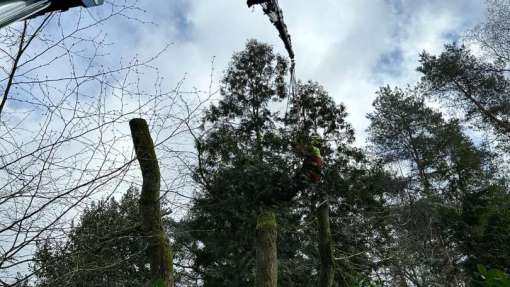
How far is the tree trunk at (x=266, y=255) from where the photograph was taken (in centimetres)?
396

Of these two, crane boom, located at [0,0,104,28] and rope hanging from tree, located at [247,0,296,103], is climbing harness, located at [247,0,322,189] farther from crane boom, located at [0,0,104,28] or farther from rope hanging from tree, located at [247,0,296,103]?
crane boom, located at [0,0,104,28]

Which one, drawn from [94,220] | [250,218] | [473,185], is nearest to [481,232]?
[473,185]

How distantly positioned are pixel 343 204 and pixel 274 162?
3.21 m

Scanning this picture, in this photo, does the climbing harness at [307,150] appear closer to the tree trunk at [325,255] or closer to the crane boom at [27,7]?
the tree trunk at [325,255]

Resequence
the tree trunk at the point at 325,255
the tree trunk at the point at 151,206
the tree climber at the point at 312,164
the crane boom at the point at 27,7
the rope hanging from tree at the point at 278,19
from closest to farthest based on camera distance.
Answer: the crane boom at the point at 27,7 → the tree trunk at the point at 151,206 → the tree trunk at the point at 325,255 → the rope hanging from tree at the point at 278,19 → the tree climber at the point at 312,164

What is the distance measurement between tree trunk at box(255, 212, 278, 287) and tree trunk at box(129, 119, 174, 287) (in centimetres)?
95

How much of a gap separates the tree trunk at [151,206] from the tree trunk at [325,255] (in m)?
2.03

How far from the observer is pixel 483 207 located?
15.9m

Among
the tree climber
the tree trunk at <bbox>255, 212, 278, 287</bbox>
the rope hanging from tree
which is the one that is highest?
→ the rope hanging from tree

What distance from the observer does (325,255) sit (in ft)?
15.8

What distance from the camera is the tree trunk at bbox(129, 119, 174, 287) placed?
3482 millimetres

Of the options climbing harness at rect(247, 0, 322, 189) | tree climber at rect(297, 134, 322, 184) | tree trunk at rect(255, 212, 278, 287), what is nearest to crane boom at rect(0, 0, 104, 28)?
tree trunk at rect(255, 212, 278, 287)

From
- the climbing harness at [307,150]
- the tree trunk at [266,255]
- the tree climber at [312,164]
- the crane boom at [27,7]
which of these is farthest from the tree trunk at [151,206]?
the tree climber at [312,164]

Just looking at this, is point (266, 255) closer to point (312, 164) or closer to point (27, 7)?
point (27, 7)
